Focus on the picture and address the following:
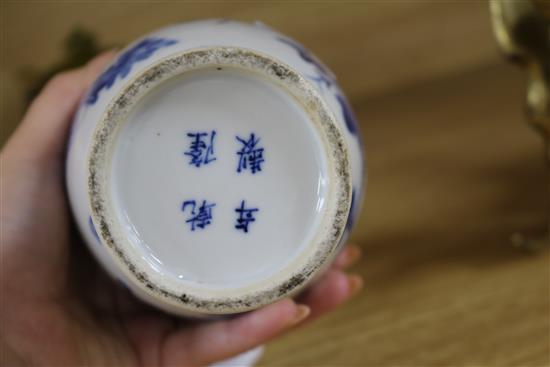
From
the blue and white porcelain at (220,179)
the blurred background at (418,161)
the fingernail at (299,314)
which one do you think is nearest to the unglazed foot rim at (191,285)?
the blue and white porcelain at (220,179)

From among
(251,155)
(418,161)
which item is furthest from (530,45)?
(251,155)

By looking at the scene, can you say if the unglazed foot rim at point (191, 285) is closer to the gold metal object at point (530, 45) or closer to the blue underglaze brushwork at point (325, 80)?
the blue underglaze brushwork at point (325, 80)

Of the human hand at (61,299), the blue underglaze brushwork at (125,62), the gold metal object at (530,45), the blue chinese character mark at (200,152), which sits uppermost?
the gold metal object at (530,45)

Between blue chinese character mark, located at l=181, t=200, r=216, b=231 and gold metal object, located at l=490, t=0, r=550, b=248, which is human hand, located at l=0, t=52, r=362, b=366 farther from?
gold metal object, located at l=490, t=0, r=550, b=248

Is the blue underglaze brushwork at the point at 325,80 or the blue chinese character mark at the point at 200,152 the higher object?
the blue underglaze brushwork at the point at 325,80

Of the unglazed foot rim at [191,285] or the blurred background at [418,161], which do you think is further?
the blurred background at [418,161]

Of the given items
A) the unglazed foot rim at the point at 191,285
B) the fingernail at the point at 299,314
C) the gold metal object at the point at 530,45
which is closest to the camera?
the unglazed foot rim at the point at 191,285

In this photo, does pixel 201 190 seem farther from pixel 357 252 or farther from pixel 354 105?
pixel 354 105

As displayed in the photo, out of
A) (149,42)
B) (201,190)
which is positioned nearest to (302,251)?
(201,190)

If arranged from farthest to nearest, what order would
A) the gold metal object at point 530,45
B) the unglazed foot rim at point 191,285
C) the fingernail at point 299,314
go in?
the gold metal object at point 530,45 → the fingernail at point 299,314 → the unglazed foot rim at point 191,285
